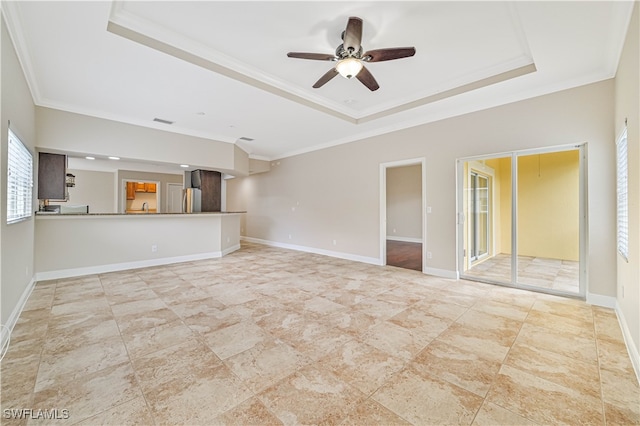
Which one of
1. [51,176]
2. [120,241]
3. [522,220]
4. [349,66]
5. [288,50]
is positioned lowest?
[120,241]

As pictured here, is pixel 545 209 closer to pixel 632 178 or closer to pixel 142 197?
pixel 632 178

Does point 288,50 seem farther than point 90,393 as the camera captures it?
Yes

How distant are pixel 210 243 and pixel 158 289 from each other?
243cm

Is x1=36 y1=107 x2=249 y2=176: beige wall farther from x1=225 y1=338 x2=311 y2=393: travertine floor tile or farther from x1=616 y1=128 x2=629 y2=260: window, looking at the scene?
x1=616 y1=128 x2=629 y2=260: window

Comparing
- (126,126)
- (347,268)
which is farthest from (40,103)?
(347,268)

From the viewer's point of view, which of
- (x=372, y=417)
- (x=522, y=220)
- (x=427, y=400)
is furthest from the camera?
(x=522, y=220)

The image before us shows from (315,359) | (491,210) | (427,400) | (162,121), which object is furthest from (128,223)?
(491,210)

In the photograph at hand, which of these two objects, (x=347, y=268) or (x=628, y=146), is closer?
(x=628, y=146)

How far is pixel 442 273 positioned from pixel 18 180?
5905mm

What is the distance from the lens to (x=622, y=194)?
8.84 feet

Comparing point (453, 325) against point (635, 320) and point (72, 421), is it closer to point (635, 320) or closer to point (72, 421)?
point (635, 320)

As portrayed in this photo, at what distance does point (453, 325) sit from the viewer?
267cm

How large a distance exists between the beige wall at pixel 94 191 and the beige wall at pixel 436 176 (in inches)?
166

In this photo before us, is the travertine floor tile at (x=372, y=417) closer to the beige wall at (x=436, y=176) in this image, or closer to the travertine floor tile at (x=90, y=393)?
the travertine floor tile at (x=90, y=393)
